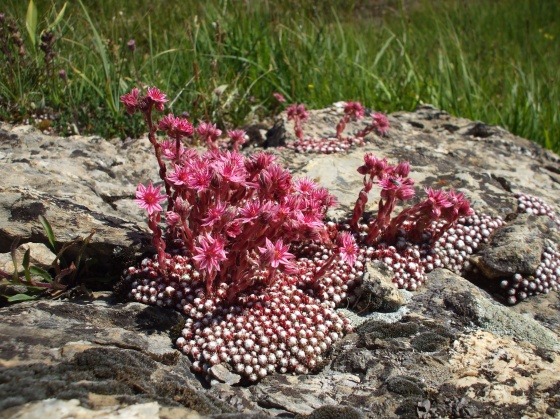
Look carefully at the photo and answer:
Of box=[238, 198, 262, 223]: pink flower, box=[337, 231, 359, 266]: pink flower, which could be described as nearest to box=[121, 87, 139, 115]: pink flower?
box=[238, 198, 262, 223]: pink flower

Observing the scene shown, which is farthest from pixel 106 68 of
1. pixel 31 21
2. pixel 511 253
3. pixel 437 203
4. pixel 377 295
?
pixel 511 253

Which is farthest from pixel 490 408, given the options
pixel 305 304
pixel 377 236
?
pixel 377 236

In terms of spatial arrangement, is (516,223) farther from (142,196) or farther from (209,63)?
(209,63)

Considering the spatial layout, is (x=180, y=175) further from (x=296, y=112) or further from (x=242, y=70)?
(x=242, y=70)

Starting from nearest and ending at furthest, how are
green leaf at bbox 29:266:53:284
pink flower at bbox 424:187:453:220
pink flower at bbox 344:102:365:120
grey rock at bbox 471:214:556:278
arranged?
green leaf at bbox 29:266:53:284 < pink flower at bbox 424:187:453:220 < grey rock at bbox 471:214:556:278 < pink flower at bbox 344:102:365:120

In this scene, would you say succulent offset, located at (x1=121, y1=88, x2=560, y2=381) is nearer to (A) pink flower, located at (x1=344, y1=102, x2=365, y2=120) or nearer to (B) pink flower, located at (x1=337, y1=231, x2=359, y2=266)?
(B) pink flower, located at (x1=337, y1=231, x2=359, y2=266)
